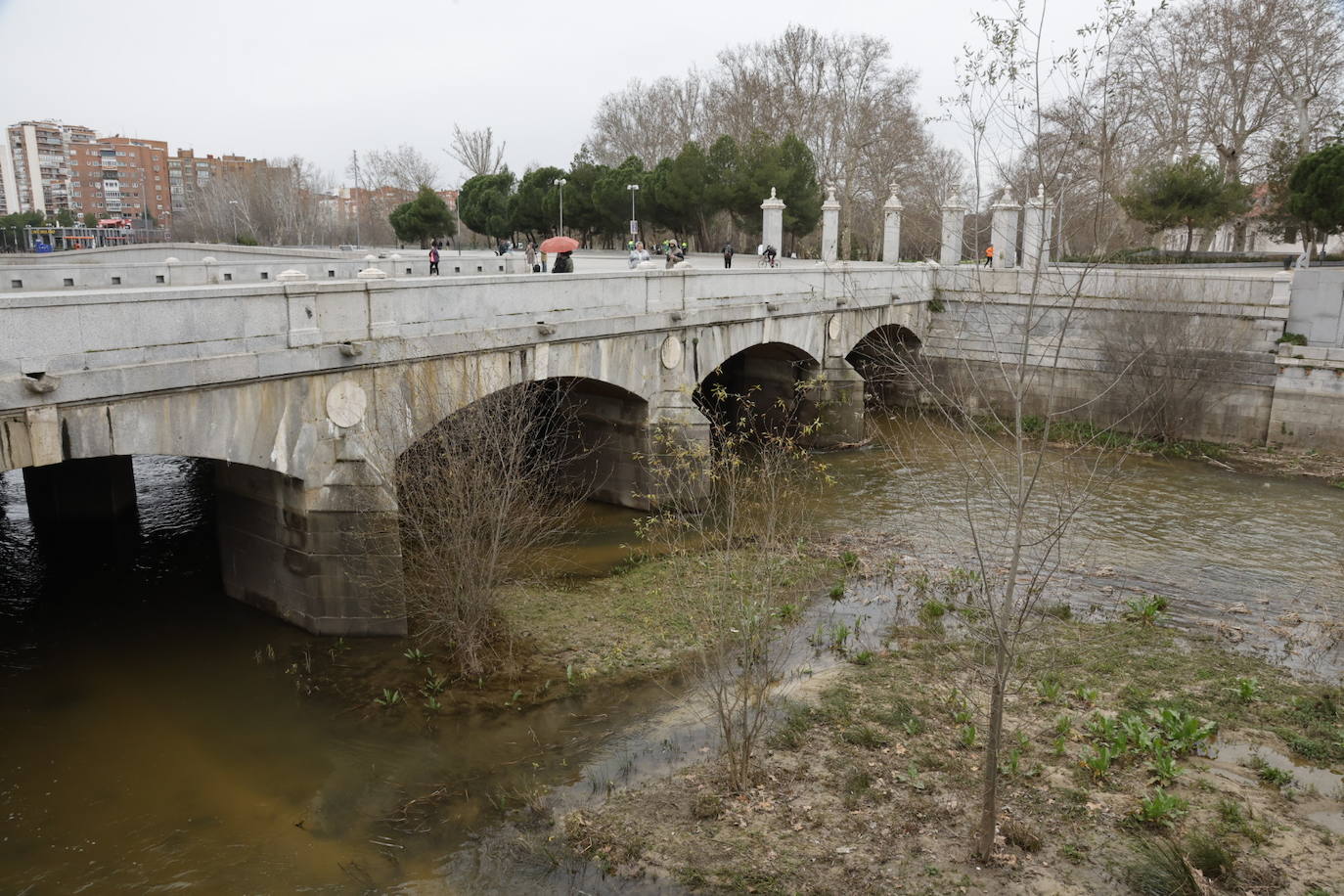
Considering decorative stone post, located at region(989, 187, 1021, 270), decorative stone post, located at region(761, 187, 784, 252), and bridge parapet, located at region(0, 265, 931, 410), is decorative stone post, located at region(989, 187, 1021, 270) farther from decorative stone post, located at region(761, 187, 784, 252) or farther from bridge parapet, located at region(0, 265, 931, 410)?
bridge parapet, located at region(0, 265, 931, 410)

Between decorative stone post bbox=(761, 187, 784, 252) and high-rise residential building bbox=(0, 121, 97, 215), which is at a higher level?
high-rise residential building bbox=(0, 121, 97, 215)

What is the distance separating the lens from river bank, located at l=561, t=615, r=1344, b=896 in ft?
25.4

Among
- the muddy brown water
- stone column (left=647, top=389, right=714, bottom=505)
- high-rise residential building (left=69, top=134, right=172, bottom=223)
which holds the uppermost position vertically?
high-rise residential building (left=69, top=134, right=172, bottom=223)

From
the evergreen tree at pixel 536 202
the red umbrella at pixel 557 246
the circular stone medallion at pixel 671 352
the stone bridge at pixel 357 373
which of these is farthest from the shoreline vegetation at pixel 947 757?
the evergreen tree at pixel 536 202

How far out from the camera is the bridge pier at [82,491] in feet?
57.0

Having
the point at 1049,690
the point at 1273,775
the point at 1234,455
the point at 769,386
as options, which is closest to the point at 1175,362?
the point at 1234,455

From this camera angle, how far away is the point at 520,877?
8.04 metres

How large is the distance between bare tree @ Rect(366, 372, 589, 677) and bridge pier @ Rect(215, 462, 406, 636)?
0.31 metres

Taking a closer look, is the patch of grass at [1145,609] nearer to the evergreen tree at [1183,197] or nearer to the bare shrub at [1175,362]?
the bare shrub at [1175,362]

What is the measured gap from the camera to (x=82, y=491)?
57.1 ft

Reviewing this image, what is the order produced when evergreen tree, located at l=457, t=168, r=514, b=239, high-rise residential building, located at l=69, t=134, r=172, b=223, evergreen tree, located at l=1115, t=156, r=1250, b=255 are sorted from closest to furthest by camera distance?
evergreen tree, located at l=1115, t=156, r=1250, b=255 → evergreen tree, located at l=457, t=168, r=514, b=239 → high-rise residential building, located at l=69, t=134, r=172, b=223

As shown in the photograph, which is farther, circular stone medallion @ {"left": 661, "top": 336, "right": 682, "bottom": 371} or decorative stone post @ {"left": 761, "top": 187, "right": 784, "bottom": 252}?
decorative stone post @ {"left": 761, "top": 187, "right": 784, "bottom": 252}

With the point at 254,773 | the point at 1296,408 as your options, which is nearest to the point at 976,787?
the point at 254,773

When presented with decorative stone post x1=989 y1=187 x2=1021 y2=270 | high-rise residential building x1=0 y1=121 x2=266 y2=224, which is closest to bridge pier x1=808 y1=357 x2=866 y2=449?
decorative stone post x1=989 y1=187 x2=1021 y2=270
